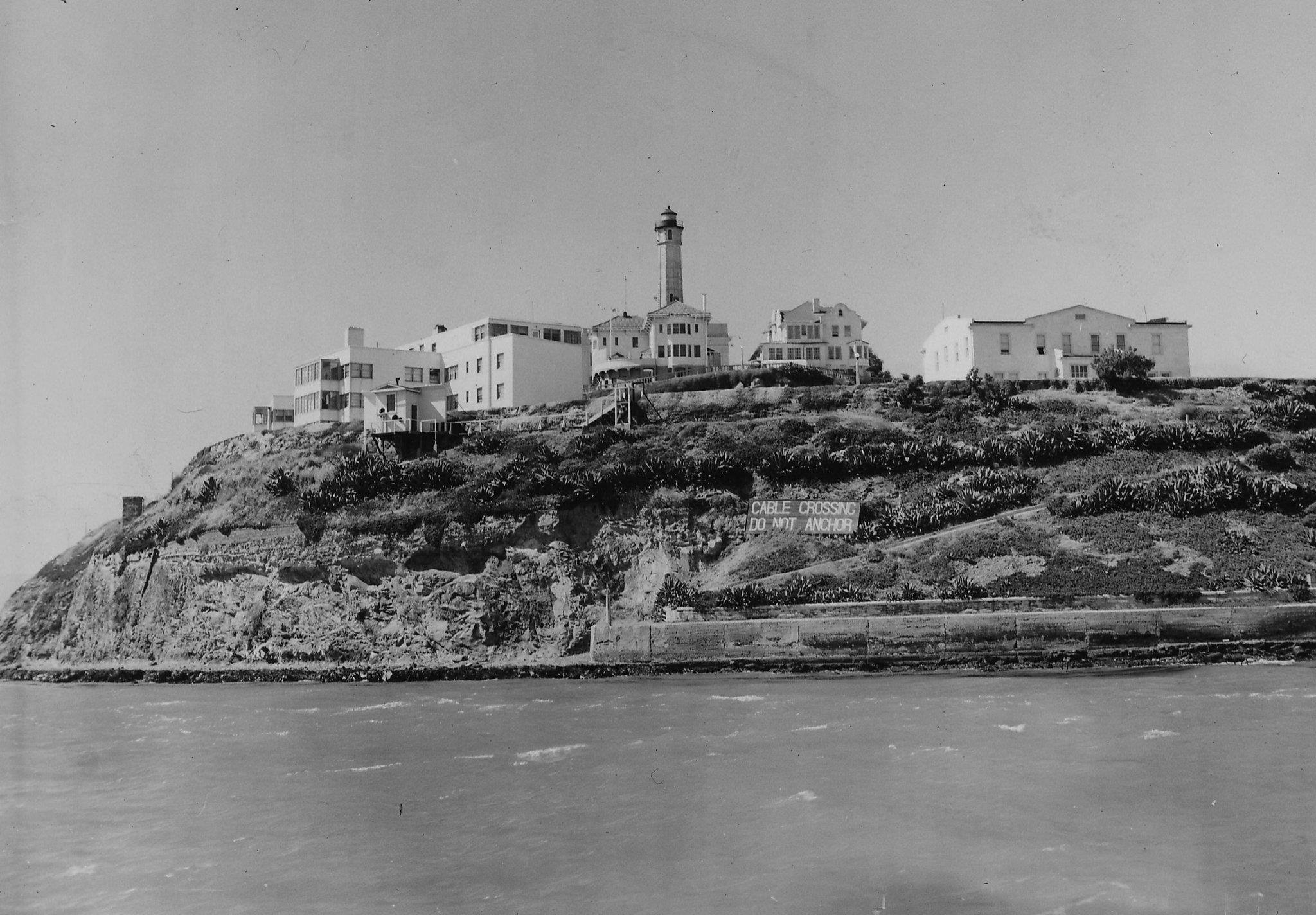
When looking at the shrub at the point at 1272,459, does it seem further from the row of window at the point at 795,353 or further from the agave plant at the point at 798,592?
the row of window at the point at 795,353

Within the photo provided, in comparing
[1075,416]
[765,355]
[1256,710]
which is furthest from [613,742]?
[765,355]

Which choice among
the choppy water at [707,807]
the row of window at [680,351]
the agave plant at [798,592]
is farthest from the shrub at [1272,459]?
the row of window at [680,351]

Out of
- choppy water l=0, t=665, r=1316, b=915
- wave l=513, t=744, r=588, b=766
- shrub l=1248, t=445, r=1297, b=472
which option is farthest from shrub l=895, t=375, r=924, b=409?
wave l=513, t=744, r=588, b=766

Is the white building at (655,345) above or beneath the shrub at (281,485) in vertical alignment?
above

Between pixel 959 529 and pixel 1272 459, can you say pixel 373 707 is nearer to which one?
pixel 959 529

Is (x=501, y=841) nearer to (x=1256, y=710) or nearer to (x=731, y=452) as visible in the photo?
(x=1256, y=710)

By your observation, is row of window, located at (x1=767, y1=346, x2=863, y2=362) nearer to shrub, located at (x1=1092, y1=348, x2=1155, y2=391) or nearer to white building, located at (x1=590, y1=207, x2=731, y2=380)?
white building, located at (x1=590, y1=207, x2=731, y2=380)
